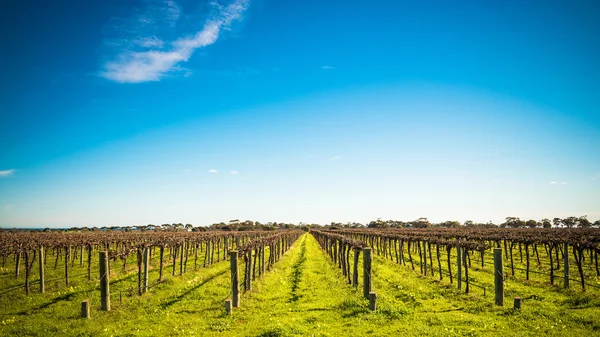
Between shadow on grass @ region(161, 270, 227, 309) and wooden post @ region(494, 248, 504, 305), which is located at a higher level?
wooden post @ region(494, 248, 504, 305)

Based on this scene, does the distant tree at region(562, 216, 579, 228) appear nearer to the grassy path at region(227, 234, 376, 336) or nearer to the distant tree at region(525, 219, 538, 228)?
the distant tree at region(525, 219, 538, 228)

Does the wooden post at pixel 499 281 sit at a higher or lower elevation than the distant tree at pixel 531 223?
higher

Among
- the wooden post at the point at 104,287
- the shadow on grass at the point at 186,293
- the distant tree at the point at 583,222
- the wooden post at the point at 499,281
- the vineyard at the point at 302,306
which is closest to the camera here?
the vineyard at the point at 302,306

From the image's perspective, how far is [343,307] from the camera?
45.3 ft

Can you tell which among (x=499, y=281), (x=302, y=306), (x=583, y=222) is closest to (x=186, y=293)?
(x=302, y=306)

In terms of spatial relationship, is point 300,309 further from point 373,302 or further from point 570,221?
point 570,221

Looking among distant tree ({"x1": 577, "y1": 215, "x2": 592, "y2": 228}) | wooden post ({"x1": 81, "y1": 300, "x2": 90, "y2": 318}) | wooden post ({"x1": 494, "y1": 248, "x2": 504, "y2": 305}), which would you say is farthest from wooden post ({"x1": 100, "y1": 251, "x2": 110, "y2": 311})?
distant tree ({"x1": 577, "y1": 215, "x2": 592, "y2": 228})

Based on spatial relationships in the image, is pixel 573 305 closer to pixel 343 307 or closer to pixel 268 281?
pixel 343 307

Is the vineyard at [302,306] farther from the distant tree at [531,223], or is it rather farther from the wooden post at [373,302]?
the distant tree at [531,223]

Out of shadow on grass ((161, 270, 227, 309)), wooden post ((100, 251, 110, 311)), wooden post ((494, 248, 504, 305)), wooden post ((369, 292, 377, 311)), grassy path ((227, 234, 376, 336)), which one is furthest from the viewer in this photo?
shadow on grass ((161, 270, 227, 309))

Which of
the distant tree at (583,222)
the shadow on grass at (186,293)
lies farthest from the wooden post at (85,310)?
the distant tree at (583,222)

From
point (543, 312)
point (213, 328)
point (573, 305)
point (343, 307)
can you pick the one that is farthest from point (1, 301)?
point (573, 305)

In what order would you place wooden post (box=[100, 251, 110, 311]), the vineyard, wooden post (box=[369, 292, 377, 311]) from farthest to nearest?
wooden post (box=[100, 251, 110, 311]) → wooden post (box=[369, 292, 377, 311]) → the vineyard

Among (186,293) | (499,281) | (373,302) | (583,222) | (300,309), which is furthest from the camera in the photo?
(583,222)
